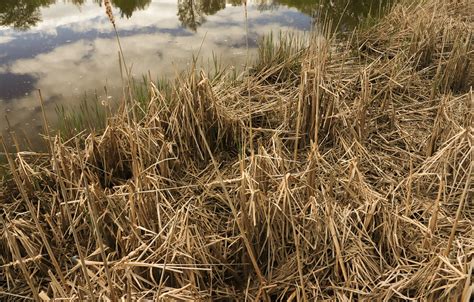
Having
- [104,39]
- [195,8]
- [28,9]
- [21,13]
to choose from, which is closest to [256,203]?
[104,39]

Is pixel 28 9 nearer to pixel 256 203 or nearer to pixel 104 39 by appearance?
pixel 104 39

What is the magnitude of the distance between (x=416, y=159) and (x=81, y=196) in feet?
6.66

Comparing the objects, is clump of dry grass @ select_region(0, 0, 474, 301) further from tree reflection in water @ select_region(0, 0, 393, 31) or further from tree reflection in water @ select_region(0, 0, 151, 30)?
tree reflection in water @ select_region(0, 0, 151, 30)

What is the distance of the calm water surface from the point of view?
3617mm

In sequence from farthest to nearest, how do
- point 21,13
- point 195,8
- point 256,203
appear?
point 195,8, point 21,13, point 256,203

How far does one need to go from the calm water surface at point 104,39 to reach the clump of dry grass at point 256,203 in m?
0.80

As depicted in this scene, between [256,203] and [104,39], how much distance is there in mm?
3659

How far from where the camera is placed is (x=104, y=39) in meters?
4.68

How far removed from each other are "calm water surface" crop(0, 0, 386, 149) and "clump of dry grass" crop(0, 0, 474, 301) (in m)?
0.80

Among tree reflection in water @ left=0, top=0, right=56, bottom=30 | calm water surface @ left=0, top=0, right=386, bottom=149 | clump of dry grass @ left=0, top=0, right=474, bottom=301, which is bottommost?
clump of dry grass @ left=0, top=0, right=474, bottom=301

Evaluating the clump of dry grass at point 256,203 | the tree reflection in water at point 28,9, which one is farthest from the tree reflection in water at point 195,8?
the clump of dry grass at point 256,203

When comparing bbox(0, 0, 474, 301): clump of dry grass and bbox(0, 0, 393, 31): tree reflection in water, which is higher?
bbox(0, 0, 393, 31): tree reflection in water

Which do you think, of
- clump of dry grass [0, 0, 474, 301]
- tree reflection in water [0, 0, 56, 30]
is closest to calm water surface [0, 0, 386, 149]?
tree reflection in water [0, 0, 56, 30]

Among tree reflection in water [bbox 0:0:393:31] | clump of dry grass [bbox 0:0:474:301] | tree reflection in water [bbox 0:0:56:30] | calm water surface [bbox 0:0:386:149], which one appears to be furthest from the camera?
tree reflection in water [bbox 0:0:393:31]
